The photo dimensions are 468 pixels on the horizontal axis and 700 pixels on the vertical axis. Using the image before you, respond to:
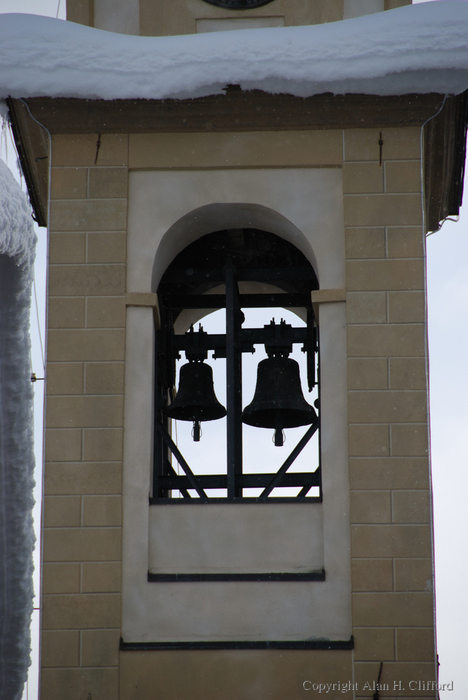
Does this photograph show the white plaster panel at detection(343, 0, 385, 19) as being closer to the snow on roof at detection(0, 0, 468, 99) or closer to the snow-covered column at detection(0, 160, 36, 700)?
the snow on roof at detection(0, 0, 468, 99)

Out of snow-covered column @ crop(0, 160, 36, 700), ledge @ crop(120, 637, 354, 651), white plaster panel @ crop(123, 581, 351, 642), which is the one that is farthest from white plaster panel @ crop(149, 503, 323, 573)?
snow-covered column @ crop(0, 160, 36, 700)

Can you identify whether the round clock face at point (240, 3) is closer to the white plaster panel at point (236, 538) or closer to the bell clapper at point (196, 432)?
the bell clapper at point (196, 432)

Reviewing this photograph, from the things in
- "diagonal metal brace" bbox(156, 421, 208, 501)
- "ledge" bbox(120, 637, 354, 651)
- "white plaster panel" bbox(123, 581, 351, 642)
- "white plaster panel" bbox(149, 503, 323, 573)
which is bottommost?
"ledge" bbox(120, 637, 354, 651)

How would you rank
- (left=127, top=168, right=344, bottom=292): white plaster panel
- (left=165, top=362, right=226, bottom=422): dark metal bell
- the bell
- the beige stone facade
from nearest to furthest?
the beige stone facade, (left=127, top=168, right=344, bottom=292): white plaster panel, the bell, (left=165, top=362, right=226, bottom=422): dark metal bell

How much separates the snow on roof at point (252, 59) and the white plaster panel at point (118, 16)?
71 centimetres

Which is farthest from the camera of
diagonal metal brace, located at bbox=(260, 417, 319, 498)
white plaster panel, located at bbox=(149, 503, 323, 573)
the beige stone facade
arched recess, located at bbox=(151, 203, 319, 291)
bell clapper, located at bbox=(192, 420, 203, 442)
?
bell clapper, located at bbox=(192, 420, 203, 442)

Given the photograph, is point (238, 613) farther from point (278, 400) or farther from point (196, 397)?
point (196, 397)

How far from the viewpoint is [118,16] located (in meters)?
7.91

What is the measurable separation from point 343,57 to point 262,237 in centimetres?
171

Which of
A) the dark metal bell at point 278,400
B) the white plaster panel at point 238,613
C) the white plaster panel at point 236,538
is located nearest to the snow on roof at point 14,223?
the dark metal bell at point 278,400

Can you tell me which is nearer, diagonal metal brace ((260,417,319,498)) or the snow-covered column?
diagonal metal brace ((260,417,319,498))

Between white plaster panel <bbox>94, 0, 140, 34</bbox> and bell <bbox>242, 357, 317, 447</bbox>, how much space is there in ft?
8.49

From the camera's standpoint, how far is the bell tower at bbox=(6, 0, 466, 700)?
650cm

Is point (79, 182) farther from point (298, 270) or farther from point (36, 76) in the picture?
point (298, 270)
